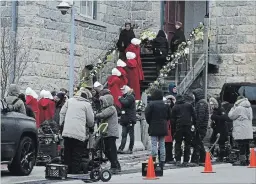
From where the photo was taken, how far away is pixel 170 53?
26.2 metres

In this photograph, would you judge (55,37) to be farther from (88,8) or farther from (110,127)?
(110,127)

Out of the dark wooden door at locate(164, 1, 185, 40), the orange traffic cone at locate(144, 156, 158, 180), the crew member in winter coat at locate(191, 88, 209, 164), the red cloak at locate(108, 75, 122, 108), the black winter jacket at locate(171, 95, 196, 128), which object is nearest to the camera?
the orange traffic cone at locate(144, 156, 158, 180)

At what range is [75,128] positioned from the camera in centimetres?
1468

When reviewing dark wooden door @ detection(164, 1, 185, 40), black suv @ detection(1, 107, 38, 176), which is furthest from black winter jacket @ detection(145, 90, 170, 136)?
dark wooden door @ detection(164, 1, 185, 40)

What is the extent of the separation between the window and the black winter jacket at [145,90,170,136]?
29.8 ft

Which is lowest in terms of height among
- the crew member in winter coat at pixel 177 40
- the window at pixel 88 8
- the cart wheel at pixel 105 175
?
the cart wheel at pixel 105 175

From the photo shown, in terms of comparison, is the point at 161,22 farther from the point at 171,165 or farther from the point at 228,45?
the point at 171,165

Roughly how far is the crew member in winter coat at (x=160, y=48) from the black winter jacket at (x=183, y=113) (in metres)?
7.73

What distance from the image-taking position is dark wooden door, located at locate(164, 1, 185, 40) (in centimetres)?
2950

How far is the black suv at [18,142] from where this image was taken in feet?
47.0

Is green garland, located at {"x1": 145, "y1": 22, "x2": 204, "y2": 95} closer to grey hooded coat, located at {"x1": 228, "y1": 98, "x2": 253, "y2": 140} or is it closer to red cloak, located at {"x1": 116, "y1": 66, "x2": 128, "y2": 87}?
red cloak, located at {"x1": 116, "y1": 66, "x2": 128, "y2": 87}

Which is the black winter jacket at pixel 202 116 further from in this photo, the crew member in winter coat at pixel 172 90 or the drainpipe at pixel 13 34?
the drainpipe at pixel 13 34

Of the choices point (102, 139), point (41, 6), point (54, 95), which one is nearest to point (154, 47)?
point (41, 6)

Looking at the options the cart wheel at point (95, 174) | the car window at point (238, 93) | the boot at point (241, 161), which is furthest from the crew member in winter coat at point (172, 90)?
the cart wheel at point (95, 174)
